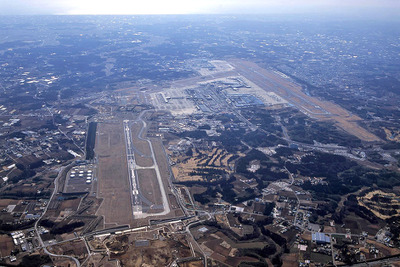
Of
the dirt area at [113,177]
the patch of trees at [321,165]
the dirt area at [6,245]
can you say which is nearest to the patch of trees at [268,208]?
the patch of trees at [321,165]

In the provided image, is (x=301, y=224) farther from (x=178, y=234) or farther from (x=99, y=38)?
(x=99, y=38)

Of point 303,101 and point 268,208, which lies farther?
point 303,101

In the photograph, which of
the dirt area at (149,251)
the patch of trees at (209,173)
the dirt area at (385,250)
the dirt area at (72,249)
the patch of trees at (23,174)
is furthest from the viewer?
the patch of trees at (209,173)

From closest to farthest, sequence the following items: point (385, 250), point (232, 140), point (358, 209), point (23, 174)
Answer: point (385, 250) → point (358, 209) → point (23, 174) → point (232, 140)

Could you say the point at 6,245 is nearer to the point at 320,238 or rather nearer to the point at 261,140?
the point at 320,238

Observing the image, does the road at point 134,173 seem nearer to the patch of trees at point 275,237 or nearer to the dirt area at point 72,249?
the dirt area at point 72,249

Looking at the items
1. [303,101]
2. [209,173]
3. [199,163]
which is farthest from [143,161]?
[303,101]
